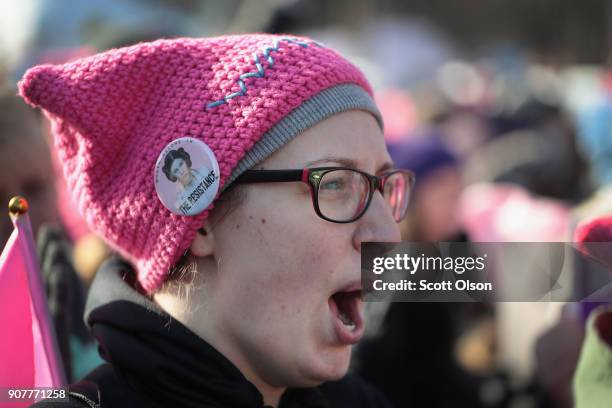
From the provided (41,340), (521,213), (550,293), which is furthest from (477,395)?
(41,340)

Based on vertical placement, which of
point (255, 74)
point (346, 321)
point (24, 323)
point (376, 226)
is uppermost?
point (255, 74)

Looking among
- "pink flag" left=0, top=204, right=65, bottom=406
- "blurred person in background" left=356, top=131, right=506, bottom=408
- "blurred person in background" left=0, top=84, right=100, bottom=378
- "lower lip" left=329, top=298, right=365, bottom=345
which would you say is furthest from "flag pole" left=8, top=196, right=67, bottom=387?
"blurred person in background" left=356, top=131, right=506, bottom=408

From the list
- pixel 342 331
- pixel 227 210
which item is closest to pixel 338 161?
pixel 227 210

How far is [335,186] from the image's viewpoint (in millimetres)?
1746

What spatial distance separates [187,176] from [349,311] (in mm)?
492

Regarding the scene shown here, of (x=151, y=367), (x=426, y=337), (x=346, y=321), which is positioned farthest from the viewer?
(x=426, y=337)

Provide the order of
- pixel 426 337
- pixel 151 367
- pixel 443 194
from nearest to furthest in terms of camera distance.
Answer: pixel 151 367, pixel 426 337, pixel 443 194

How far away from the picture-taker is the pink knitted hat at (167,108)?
1.71 m

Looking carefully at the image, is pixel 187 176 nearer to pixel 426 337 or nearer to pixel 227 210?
pixel 227 210

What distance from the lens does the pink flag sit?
1.77 m

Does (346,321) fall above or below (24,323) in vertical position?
above

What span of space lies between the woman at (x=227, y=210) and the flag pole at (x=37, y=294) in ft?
0.31

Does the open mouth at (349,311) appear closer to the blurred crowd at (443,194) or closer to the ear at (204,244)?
the ear at (204,244)

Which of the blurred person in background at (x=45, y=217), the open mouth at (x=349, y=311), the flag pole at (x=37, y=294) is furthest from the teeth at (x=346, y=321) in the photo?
the blurred person in background at (x=45, y=217)
